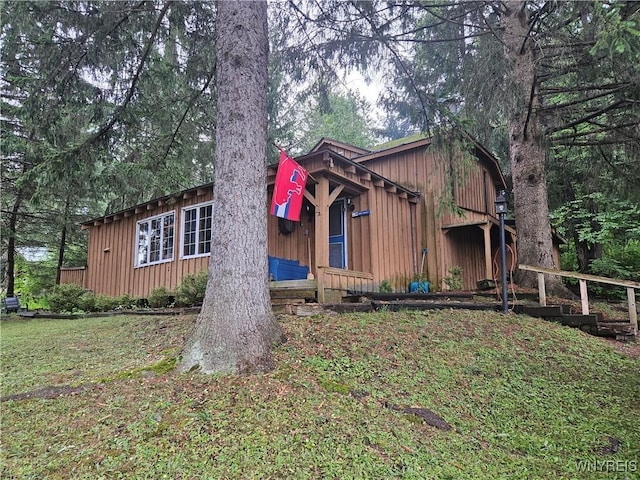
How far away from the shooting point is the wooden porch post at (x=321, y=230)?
7152 mm

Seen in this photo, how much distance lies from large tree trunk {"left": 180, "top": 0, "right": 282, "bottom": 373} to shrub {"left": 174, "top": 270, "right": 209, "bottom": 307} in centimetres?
445

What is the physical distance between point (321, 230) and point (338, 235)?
2396 mm

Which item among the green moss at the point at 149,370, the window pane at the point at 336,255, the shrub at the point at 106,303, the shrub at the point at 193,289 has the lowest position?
the green moss at the point at 149,370

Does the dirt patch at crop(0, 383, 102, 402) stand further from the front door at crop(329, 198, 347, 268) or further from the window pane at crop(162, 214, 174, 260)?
the window pane at crop(162, 214, 174, 260)

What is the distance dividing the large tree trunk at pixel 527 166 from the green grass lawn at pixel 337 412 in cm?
352

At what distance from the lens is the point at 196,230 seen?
34.4 feet

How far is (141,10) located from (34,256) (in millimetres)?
16957

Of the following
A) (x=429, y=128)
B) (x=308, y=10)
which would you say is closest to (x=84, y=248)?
(x=308, y=10)

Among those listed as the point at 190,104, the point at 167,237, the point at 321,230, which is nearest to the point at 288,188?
the point at 321,230

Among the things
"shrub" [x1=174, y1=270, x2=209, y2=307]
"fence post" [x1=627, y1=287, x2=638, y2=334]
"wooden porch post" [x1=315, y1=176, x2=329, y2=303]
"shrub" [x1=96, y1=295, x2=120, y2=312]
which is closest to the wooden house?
"wooden porch post" [x1=315, y1=176, x2=329, y2=303]

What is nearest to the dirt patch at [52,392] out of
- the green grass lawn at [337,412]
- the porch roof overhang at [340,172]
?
the green grass lawn at [337,412]

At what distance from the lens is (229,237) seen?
13.6 ft

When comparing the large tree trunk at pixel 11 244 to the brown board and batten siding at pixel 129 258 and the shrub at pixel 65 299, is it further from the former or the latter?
the shrub at pixel 65 299

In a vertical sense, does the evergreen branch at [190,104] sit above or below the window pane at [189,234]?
above
